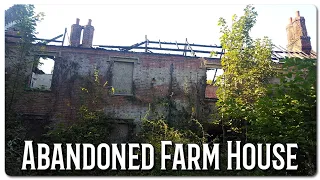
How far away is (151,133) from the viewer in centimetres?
1044

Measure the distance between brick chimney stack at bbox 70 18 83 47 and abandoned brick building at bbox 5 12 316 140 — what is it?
0.63 meters

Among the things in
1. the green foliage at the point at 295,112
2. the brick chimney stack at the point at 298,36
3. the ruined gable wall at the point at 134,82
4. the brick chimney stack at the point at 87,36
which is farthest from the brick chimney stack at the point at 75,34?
the brick chimney stack at the point at 298,36

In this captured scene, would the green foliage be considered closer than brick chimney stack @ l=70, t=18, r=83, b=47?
→ Yes

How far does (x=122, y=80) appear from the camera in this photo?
1245cm

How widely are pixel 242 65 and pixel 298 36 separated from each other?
6.59 meters

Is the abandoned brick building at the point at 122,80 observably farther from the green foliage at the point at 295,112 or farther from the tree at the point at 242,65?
the green foliage at the point at 295,112

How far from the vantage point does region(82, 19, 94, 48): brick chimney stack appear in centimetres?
1369

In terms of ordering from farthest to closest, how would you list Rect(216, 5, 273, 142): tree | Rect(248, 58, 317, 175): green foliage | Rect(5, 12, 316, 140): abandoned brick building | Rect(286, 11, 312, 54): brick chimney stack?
Rect(286, 11, 312, 54): brick chimney stack < Rect(5, 12, 316, 140): abandoned brick building < Rect(216, 5, 273, 142): tree < Rect(248, 58, 317, 175): green foliage

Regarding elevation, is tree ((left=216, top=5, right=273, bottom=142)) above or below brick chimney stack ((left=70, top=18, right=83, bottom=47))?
below

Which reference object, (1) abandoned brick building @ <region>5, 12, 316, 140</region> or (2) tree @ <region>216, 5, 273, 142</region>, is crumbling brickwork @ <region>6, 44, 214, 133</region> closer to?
(1) abandoned brick building @ <region>5, 12, 316, 140</region>

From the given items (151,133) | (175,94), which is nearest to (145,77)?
(175,94)

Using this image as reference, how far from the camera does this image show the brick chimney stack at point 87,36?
13.7m

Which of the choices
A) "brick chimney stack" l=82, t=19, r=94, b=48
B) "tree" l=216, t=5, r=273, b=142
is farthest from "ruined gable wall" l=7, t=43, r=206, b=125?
"tree" l=216, t=5, r=273, b=142

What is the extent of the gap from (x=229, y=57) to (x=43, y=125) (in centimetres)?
797
